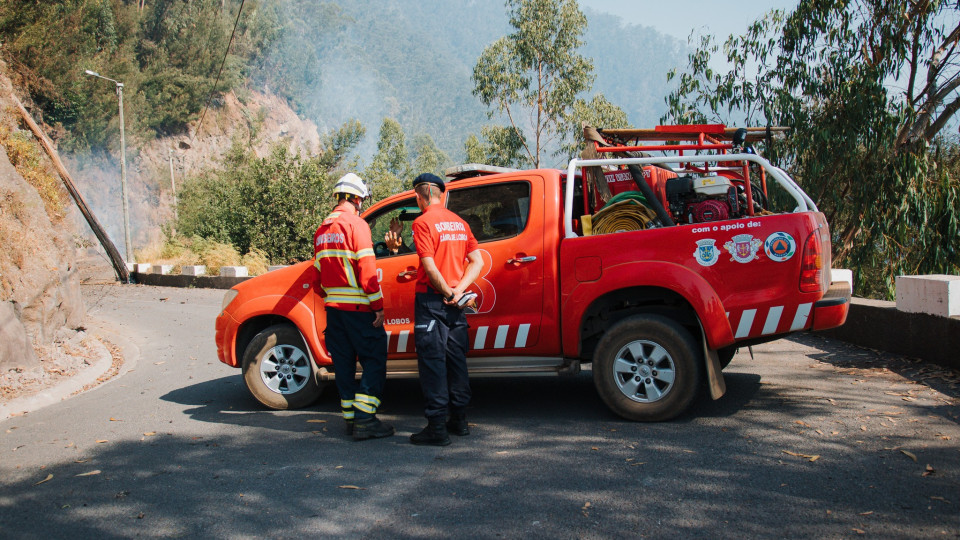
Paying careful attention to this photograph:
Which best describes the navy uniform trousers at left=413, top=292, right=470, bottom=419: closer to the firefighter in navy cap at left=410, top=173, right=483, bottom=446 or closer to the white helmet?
the firefighter in navy cap at left=410, top=173, right=483, bottom=446

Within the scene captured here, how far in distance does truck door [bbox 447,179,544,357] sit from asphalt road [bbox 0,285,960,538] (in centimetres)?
64

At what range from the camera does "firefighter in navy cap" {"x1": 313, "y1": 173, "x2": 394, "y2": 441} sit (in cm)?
514

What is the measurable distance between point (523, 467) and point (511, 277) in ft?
5.26

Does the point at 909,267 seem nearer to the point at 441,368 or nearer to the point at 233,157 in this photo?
A: the point at 441,368

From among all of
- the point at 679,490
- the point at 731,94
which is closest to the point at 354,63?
the point at 731,94

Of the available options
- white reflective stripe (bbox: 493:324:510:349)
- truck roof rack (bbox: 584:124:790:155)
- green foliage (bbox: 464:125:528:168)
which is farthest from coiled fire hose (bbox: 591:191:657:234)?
green foliage (bbox: 464:125:528:168)

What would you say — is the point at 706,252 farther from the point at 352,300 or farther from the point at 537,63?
the point at 537,63

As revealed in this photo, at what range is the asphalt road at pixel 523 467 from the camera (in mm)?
3422

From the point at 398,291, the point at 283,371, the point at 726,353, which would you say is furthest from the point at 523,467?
the point at 283,371

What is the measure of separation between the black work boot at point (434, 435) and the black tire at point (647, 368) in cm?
118

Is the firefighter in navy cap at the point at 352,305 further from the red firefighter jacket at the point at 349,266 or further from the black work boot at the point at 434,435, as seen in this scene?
the black work boot at the point at 434,435

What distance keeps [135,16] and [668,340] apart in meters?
59.3

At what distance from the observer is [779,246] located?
475cm

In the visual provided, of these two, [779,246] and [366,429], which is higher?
[779,246]
